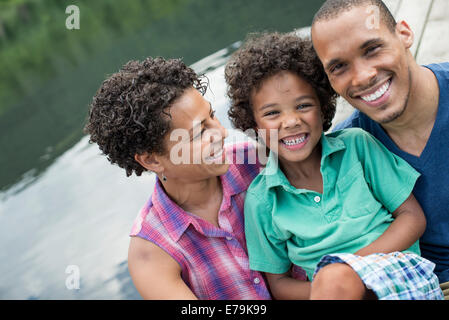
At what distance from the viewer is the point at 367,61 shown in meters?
1.54

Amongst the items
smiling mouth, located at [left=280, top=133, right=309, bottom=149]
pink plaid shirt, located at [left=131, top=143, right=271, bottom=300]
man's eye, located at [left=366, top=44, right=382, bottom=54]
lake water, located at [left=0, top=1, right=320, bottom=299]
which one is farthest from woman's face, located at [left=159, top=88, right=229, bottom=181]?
lake water, located at [left=0, top=1, right=320, bottom=299]

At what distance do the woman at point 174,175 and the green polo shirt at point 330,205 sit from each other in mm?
102

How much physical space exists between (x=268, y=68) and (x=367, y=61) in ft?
1.19

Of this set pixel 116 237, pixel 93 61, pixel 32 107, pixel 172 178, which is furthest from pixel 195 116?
pixel 93 61

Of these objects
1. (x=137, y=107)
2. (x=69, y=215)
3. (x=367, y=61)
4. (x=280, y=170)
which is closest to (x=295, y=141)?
(x=280, y=170)

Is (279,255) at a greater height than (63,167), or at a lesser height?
greater

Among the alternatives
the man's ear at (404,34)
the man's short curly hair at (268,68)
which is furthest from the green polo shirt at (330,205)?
the man's ear at (404,34)

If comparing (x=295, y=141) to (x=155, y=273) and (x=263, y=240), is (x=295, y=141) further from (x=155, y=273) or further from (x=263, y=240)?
(x=155, y=273)

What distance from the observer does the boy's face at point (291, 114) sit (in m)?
1.68

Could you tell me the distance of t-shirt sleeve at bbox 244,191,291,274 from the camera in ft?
5.40

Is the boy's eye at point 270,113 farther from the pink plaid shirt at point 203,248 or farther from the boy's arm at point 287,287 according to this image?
the boy's arm at point 287,287

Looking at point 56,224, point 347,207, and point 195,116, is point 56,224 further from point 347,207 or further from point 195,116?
point 347,207
